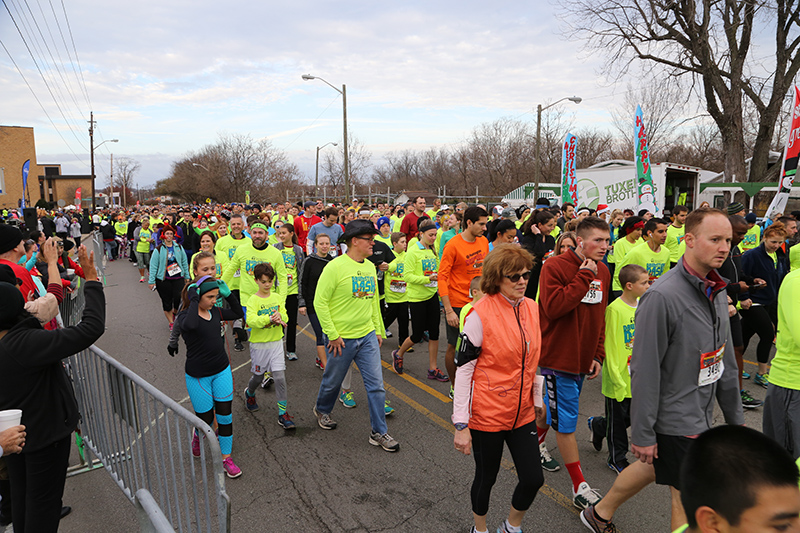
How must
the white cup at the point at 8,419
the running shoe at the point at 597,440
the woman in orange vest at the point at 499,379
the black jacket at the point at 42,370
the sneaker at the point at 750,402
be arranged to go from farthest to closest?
the sneaker at the point at 750,402 < the running shoe at the point at 597,440 < the woman in orange vest at the point at 499,379 < the black jacket at the point at 42,370 < the white cup at the point at 8,419

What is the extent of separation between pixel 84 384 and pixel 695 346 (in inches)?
183

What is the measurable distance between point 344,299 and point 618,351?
8.19ft

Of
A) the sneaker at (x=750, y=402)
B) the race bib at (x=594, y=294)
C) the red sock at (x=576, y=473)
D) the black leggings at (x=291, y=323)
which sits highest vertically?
the race bib at (x=594, y=294)

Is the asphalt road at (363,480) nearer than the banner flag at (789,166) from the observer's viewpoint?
Yes

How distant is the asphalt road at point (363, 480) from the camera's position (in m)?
3.65

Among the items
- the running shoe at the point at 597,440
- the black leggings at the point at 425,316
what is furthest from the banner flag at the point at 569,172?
the running shoe at the point at 597,440

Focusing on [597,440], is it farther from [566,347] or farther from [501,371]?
[501,371]

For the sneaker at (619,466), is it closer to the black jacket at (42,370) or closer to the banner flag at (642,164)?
the black jacket at (42,370)

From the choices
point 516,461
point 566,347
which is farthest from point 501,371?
point 566,347

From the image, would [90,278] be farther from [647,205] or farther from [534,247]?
[647,205]

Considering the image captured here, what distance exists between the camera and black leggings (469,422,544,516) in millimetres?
3041

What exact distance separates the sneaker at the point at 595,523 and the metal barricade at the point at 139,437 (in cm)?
239

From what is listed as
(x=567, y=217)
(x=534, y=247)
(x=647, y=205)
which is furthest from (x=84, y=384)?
(x=647, y=205)

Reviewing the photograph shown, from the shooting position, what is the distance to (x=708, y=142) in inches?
1954
